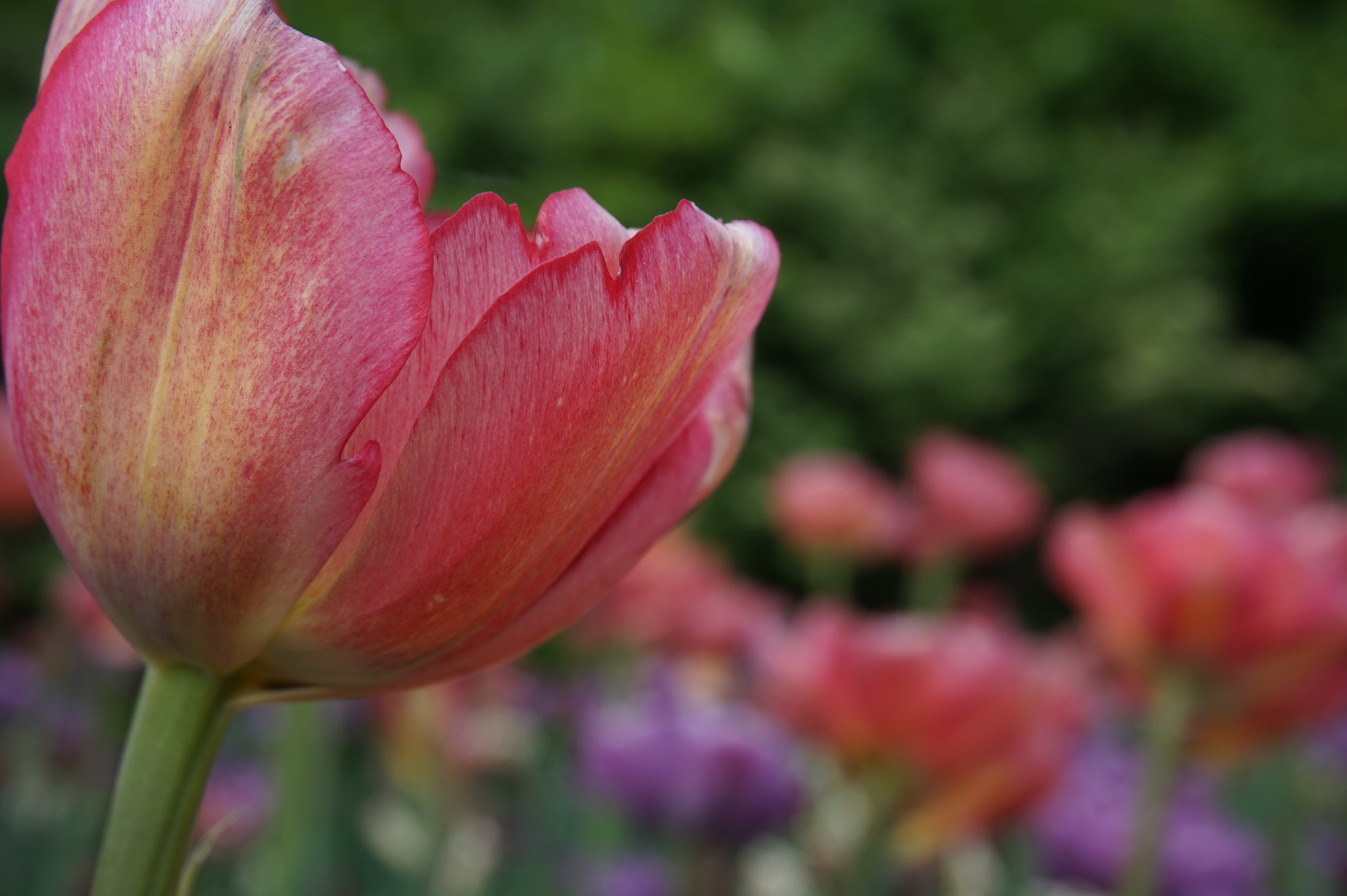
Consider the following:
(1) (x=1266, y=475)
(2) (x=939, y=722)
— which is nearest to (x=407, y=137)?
(2) (x=939, y=722)

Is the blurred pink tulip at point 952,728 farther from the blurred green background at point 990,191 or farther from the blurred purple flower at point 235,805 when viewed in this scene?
the blurred green background at point 990,191

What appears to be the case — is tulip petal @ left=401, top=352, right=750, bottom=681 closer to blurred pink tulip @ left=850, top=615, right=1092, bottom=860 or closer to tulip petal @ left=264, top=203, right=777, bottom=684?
tulip petal @ left=264, top=203, right=777, bottom=684

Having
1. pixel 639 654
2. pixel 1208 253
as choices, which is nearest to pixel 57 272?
pixel 639 654

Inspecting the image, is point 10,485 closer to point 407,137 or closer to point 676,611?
point 676,611

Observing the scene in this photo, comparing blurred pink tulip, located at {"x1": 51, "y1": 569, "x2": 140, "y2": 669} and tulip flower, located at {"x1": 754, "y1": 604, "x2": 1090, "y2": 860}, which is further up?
tulip flower, located at {"x1": 754, "y1": 604, "x2": 1090, "y2": 860}

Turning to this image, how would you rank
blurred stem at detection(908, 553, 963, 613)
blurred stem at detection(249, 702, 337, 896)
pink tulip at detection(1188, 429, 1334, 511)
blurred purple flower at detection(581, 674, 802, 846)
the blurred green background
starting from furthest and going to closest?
the blurred green background, blurred stem at detection(908, 553, 963, 613), pink tulip at detection(1188, 429, 1334, 511), blurred purple flower at detection(581, 674, 802, 846), blurred stem at detection(249, 702, 337, 896)

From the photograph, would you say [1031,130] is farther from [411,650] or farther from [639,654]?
[411,650]

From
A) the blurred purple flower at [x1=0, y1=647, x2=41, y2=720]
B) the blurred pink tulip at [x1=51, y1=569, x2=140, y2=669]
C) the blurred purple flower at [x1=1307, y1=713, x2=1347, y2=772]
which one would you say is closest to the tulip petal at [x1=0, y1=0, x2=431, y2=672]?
the blurred pink tulip at [x1=51, y1=569, x2=140, y2=669]
